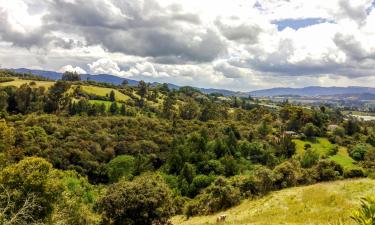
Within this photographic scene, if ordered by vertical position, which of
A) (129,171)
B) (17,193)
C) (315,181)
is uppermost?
(17,193)

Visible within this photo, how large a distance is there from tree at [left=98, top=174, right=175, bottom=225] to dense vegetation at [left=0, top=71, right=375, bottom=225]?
10 centimetres

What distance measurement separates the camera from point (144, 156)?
9231 cm

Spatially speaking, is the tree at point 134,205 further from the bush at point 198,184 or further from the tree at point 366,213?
the bush at point 198,184

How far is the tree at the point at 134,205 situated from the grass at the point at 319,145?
67.9 m

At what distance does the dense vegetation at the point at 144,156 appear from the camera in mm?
36125

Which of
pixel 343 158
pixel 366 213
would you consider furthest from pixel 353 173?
pixel 366 213

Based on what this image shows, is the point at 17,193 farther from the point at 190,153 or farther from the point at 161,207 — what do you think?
the point at 190,153

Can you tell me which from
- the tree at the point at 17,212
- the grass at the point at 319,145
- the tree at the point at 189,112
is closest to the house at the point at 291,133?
the grass at the point at 319,145

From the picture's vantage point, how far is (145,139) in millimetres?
101188

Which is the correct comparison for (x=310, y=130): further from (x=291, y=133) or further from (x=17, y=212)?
(x=17, y=212)

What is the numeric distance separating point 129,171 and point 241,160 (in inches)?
1086

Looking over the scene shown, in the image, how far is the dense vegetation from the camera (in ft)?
119

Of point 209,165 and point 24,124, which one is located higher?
point 24,124

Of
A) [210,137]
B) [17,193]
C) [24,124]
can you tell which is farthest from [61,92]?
[17,193]
